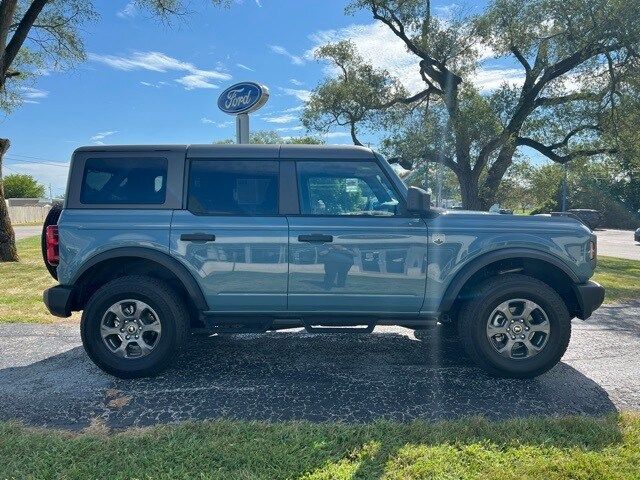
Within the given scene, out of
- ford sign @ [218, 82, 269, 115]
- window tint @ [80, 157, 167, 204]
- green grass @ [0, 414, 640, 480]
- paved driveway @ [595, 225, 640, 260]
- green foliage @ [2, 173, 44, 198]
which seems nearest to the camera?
green grass @ [0, 414, 640, 480]

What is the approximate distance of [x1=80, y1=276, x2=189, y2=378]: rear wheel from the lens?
3.55 metres

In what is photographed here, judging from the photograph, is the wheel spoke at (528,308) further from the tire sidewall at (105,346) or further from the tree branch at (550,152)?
the tree branch at (550,152)

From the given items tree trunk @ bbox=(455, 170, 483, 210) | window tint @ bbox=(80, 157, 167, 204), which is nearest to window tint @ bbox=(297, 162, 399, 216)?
window tint @ bbox=(80, 157, 167, 204)

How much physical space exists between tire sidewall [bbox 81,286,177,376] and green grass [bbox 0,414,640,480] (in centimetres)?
83

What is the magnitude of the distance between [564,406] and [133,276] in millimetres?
3720

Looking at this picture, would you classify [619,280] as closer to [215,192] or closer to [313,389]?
[313,389]

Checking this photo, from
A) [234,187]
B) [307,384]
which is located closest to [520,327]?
[307,384]

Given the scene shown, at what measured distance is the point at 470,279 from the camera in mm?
3732

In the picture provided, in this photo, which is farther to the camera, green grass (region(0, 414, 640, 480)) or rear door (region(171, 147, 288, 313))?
rear door (region(171, 147, 288, 313))

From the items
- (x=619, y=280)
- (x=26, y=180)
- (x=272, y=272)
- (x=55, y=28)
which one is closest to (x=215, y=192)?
(x=272, y=272)

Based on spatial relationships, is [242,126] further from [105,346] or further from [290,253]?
[105,346]

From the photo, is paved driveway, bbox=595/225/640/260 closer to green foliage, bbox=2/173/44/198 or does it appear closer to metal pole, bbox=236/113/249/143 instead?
metal pole, bbox=236/113/249/143

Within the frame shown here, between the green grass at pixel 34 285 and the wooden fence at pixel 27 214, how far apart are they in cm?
2853

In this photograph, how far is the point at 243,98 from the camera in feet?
27.3
